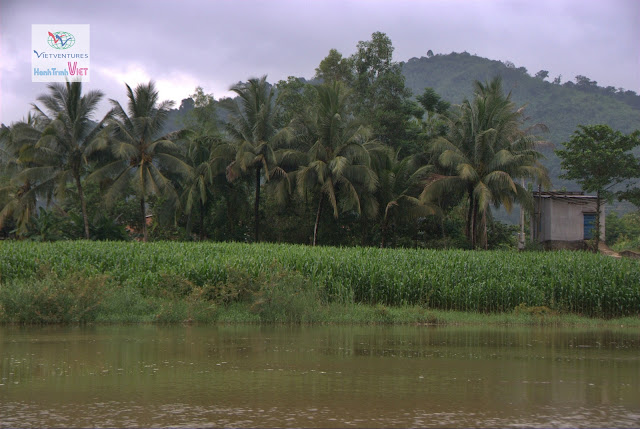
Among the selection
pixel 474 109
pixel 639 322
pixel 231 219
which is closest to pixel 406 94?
pixel 474 109

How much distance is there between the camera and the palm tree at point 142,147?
31.5 m

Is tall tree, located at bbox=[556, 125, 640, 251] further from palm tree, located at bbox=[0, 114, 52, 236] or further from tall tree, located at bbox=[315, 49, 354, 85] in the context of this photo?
palm tree, located at bbox=[0, 114, 52, 236]

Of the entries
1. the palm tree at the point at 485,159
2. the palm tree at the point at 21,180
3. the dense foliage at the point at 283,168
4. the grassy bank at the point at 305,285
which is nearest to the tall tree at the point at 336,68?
the dense foliage at the point at 283,168

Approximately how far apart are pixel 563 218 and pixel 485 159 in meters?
11.6

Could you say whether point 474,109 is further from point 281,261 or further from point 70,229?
point 70,229

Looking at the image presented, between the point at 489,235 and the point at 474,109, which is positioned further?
the point at 489,235

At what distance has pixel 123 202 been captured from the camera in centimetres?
3941

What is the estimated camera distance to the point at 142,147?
106 feet

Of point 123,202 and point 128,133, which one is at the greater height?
point 128,133

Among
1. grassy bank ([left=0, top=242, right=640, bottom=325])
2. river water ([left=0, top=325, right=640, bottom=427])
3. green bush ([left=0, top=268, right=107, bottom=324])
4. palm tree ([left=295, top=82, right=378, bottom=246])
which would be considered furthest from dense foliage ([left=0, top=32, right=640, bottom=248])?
river water ([left=0, top=325, right=640, bottom=427])

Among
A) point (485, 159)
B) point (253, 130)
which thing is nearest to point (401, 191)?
point (485, 159)

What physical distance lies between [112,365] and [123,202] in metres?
32.0

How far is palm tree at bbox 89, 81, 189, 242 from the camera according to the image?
3155 cm

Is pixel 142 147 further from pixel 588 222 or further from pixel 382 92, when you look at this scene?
pixel 588 222
